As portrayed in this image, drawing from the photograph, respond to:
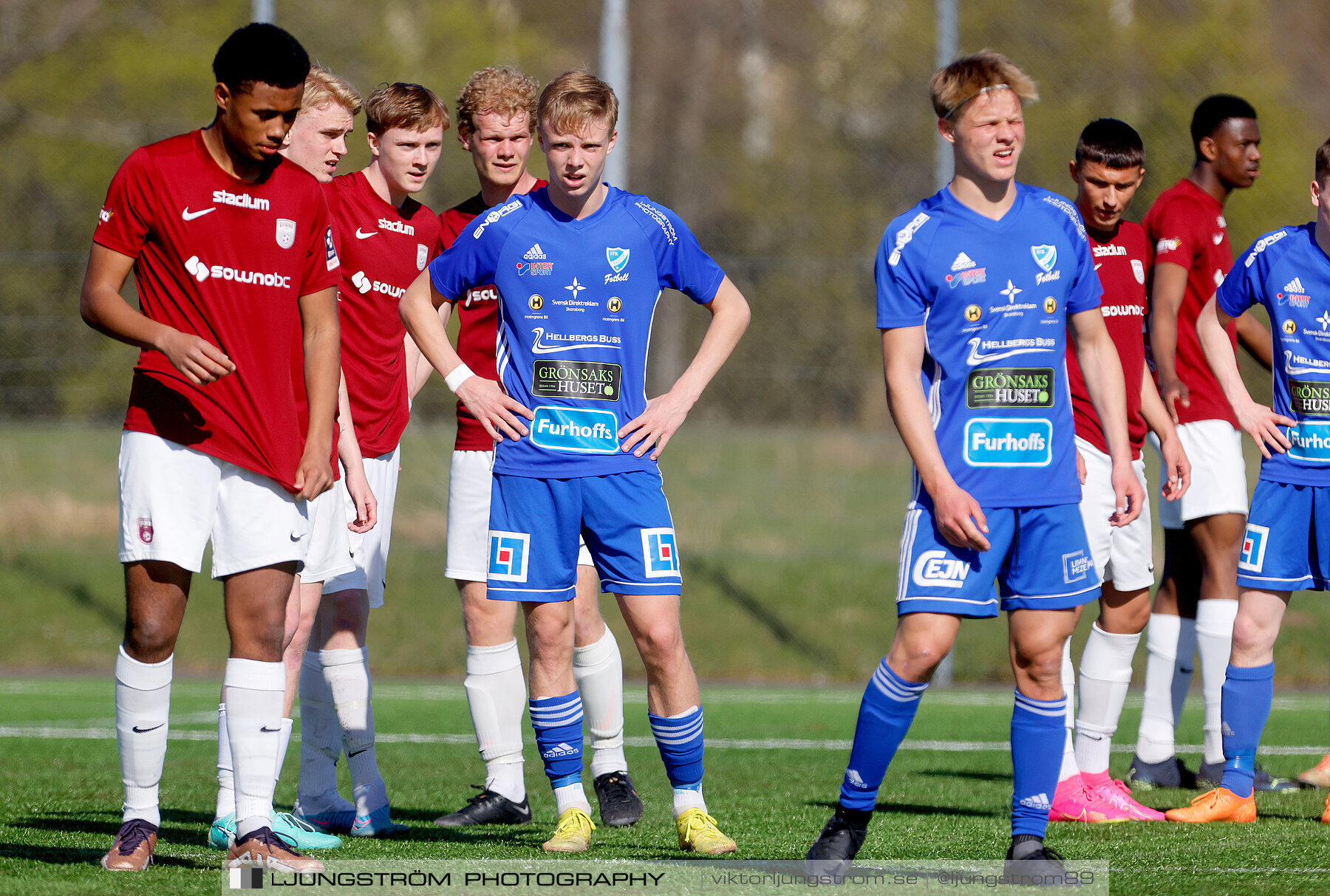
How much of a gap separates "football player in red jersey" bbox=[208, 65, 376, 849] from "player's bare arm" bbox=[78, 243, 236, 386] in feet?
2.65

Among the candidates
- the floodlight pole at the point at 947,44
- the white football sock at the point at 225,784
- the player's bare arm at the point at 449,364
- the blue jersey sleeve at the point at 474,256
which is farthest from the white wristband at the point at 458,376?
the floodlight pole at the point at 947,44

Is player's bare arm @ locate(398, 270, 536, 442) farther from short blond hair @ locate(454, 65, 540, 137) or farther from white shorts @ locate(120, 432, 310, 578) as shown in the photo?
short blond hair @ locate(454, 65, 540, 137)

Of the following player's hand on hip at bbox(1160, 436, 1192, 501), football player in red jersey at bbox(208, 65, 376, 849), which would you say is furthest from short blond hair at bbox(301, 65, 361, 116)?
player's hand on hip at bbox(1160, 436, 1192, 501)

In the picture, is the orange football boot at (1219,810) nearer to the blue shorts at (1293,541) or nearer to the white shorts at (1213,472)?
the blue shorts at (1293,541)

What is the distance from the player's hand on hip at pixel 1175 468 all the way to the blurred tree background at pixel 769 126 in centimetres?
725

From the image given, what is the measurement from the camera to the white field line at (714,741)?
7.84 m

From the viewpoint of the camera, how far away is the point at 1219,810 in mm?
5402

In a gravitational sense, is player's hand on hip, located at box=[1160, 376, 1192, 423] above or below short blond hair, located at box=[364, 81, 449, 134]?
below

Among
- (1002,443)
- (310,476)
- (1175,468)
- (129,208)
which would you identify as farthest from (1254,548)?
(129,208)

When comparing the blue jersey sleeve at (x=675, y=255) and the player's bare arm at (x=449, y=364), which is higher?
the blue jersey sleeve at (x=675, y=255)

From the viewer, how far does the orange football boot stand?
5.39m

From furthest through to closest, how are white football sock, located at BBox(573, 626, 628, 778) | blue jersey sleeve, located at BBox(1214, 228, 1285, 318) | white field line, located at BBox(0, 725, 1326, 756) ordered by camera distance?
white field line, located at BBox(0, 725, 1326, 756), white football sock, located at BBox(573, 626, 628, 778), blue jersey sleeve, located at BBox(1214, 228, 1285, 318)

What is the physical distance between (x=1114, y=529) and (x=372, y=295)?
287 cm

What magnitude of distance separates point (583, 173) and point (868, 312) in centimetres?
888
